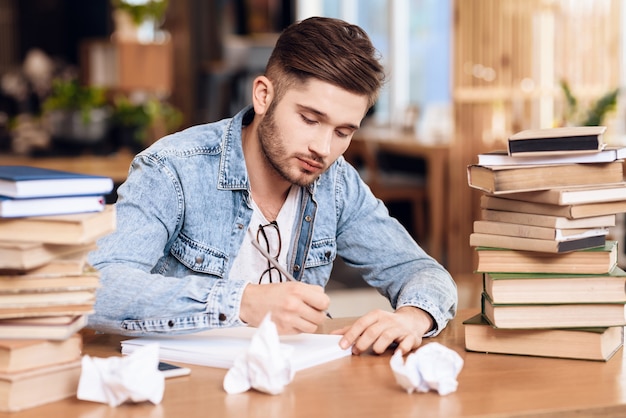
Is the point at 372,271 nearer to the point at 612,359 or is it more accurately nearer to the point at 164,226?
the point at 164,226

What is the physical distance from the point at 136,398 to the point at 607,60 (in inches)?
194

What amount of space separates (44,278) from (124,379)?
7.3 inches

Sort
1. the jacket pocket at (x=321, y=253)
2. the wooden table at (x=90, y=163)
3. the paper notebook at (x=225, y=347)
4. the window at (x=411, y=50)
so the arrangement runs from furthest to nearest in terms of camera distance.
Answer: the window at (x=411, y=50), the wooden table at (x=90, y=163), the jacket pocket at (x=321, y=253), the paper notebook at (x=225, y=347)

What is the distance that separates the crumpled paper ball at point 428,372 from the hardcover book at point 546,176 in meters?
0.29

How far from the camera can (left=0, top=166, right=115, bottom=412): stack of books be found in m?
1.19

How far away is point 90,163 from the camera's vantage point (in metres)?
4.37

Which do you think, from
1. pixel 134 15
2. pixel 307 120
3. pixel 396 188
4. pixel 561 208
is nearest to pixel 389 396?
pixel 561 208

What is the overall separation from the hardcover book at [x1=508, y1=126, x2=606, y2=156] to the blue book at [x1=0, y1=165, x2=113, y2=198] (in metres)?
0.63

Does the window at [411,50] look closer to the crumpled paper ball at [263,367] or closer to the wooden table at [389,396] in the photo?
the wooden table at [389,396]

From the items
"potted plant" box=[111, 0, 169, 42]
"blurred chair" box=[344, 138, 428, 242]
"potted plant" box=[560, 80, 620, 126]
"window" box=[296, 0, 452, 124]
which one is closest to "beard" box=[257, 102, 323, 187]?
"potted plant" box=[560, 80, 620, 126]

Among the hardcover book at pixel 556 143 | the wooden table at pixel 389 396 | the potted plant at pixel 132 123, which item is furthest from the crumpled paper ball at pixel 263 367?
the potted plant at pixel 132 123

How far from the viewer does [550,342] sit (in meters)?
1.45

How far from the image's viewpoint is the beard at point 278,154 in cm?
175

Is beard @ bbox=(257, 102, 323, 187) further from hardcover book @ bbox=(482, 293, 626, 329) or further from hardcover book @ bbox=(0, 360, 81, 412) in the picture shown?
hardcover book @ bbox=(0, 360, 81, 412)
